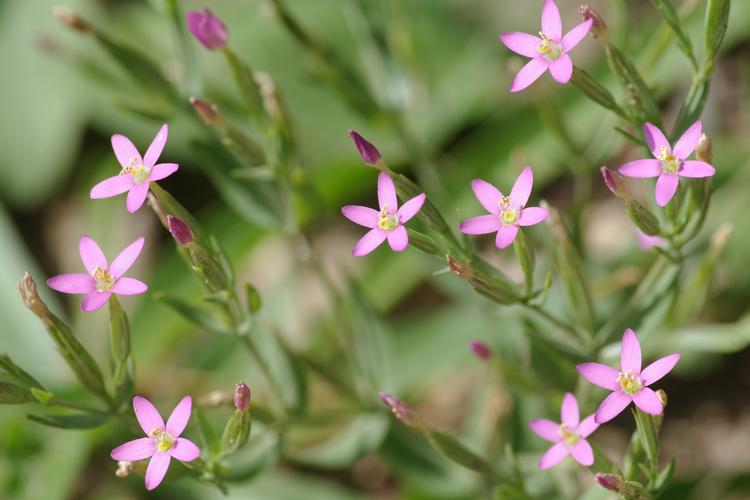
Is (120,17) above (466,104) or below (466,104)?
above

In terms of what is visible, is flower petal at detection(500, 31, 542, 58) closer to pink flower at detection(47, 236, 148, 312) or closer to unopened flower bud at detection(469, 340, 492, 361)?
unopened flower bud at detection(469, 340, 492, 361)

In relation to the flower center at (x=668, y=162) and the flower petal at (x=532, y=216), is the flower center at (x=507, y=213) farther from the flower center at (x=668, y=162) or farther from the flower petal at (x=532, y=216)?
the flower center at (x=668, y=162)

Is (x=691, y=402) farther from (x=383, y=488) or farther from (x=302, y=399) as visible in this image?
(x=302, y=399)

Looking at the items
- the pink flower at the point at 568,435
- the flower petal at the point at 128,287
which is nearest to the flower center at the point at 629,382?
the pink flower at the point at 568,435

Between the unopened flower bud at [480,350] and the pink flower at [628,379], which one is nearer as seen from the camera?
the pink flower at [628,379]

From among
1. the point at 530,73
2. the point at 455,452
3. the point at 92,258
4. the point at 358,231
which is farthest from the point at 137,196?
the point at 358,231

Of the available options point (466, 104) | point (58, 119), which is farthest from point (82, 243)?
point (58, 119)
